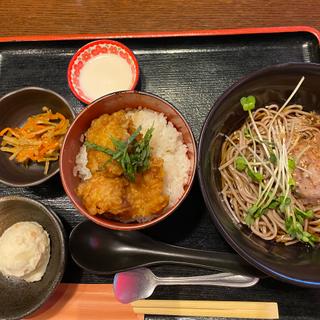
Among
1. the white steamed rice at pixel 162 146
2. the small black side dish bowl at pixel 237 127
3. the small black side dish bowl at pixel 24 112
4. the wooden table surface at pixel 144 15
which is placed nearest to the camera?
the small black side dish bowl at pixel 237 127

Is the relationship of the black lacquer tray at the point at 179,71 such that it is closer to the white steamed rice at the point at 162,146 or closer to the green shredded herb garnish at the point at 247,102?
the white steamed rice at the point at 162,146

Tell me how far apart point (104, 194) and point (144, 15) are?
1.39m

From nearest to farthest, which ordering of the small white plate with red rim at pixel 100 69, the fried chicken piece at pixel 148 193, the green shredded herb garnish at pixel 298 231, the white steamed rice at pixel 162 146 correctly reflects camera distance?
the green shredded herb garnish at pixel 298 231, the fried chicken piece at pixel 148 193, the white steamed rice at pixel 162 146, the small white plate with red rim at pixel 100 69

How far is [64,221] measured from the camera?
1889 millimetres

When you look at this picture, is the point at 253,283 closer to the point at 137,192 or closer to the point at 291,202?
the point at 291,202

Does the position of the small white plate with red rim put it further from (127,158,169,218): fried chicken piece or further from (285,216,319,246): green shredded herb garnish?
(285,216,319,246): green shredded herb garnish

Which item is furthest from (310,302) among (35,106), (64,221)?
(35,106)

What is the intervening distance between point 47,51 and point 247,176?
4.57ft

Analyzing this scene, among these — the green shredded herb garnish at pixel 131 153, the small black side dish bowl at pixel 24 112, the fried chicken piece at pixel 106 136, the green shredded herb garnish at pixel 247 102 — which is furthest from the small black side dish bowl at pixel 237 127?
the small black side dish bowl at pixel 24 112

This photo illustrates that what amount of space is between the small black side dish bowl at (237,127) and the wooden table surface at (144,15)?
2.97 feet

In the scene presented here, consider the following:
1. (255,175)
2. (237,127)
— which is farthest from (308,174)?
(237,127)

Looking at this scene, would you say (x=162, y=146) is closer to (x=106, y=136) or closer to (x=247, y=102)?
(x=106, y=136)

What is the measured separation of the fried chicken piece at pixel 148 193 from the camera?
1.59 m

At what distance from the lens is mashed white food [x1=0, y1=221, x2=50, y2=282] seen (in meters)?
1.67
